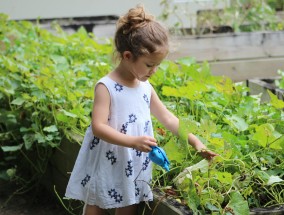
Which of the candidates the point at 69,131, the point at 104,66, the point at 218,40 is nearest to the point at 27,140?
the point at 69,131

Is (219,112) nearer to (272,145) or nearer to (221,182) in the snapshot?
(272,145)

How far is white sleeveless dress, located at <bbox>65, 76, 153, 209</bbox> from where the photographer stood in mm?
2828

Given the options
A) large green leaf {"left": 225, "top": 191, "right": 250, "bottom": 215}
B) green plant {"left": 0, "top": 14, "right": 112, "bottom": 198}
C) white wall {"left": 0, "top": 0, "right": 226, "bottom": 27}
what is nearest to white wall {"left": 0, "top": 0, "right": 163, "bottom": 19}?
white wall {"left": 0, "top": 0, "right": 226, "bottom": 27}

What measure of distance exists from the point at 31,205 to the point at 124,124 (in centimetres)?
172

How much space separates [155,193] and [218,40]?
Result: 159 inches

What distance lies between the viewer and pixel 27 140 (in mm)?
4129

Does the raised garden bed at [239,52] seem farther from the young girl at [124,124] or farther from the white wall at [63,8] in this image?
the young girl at [124,124]

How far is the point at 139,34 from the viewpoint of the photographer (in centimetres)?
278

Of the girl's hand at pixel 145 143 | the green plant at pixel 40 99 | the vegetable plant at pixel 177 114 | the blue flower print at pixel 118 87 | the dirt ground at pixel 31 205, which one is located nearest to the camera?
the girl's hand at pixel 145 143

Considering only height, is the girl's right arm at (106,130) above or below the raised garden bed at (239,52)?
above

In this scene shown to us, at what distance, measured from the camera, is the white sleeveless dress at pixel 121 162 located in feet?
9.28

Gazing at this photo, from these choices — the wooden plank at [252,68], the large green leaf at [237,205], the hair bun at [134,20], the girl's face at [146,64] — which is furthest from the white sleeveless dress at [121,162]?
the wooden plank at [252,68]

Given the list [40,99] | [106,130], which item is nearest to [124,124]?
[106,130]

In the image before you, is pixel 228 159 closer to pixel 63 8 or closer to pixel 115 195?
pixel 115 195
